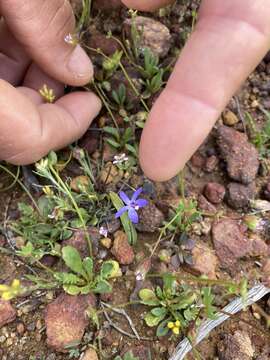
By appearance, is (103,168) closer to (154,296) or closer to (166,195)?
(166,195)

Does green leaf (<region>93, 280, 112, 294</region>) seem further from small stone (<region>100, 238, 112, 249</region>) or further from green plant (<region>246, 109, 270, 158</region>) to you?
green plant (<region>246, 109, 270, 158</region>)

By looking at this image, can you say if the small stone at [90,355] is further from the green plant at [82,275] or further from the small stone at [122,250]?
the small stone at [122,250]

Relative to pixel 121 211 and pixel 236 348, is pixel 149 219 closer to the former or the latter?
pixel 121 211

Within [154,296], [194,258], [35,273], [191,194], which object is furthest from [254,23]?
[35,273]

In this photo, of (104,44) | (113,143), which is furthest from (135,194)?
(104,44)

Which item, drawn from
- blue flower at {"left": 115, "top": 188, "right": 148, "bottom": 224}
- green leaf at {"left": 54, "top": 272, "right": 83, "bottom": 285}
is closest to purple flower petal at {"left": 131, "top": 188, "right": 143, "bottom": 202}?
blue flower at {"left": 115, "top": 188, "right": 148, "bottom": 224}

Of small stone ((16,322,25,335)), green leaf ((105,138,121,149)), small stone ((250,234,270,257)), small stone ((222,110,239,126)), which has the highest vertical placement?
small stone ((222,110,239,126))

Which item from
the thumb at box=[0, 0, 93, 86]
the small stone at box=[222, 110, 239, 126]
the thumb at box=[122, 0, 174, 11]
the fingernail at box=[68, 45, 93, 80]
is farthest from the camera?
the small stone at box=[222, 110, 239, 126]
